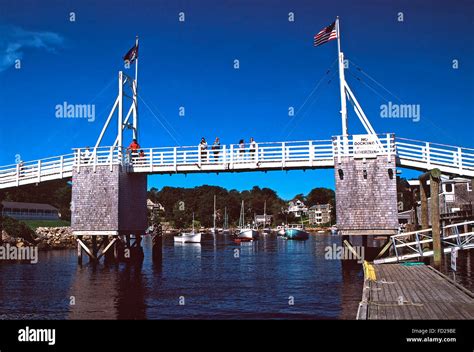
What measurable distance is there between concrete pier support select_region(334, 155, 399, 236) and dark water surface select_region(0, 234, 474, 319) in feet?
10.0

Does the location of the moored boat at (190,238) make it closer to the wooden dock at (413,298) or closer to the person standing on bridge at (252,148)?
the person standing on bridge at (252,148)

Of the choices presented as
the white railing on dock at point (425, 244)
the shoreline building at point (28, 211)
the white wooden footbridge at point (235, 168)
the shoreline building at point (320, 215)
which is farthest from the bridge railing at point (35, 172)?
the shoreline building at point (320, 215)

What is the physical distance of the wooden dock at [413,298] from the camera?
12.5 metres

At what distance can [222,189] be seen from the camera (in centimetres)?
18512

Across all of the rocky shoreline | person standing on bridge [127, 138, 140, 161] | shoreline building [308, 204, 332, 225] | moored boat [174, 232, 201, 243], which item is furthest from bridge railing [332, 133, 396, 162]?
shoreline building [308, 204, 332, 225]

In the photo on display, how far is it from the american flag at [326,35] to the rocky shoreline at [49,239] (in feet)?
124

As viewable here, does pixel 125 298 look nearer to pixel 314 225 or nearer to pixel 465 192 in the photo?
pixel 465 192

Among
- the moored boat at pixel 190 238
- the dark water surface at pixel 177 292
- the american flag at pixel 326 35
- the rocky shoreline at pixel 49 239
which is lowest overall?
the moored boat at pixel 190 238

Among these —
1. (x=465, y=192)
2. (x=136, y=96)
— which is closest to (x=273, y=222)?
(x=465, y=192)

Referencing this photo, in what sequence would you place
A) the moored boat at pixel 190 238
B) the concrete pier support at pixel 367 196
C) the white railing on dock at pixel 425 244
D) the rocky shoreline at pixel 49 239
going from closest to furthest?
1. the white railing on dock at pixel 425 244
2. the concrete pier support at pixel 367 196
3. the rocky shoreline at pixel 49 239
4. the moored boat at pixel 190 238

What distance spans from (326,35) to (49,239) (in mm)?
46613

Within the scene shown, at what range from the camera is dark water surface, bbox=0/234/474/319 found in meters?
19.2

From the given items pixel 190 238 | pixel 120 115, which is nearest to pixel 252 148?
pixel 120 115

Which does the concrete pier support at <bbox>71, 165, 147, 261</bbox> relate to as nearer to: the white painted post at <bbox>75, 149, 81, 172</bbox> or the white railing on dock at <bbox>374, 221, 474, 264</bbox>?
the white painted post at <bbox>75, 149, 81, 172</bbox>
